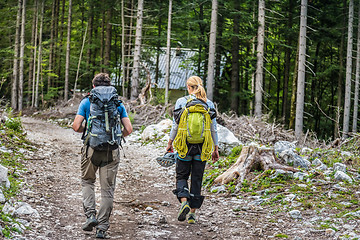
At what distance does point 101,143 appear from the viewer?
176 inches

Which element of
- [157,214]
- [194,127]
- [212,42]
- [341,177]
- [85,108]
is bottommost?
Result: [157,214]

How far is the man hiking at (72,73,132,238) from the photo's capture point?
4.50 meters

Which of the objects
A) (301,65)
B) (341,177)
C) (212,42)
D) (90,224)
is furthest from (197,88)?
(301,65)

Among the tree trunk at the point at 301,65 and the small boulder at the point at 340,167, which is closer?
Result: the small boulder at the point at 340,167

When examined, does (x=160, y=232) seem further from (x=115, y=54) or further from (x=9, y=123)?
(x=115, y=54)

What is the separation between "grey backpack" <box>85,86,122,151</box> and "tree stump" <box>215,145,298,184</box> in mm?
3475

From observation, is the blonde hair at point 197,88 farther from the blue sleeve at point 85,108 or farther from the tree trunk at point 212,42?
the tree trunk at point 212,42

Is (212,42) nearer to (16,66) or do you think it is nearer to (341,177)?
(341,177)

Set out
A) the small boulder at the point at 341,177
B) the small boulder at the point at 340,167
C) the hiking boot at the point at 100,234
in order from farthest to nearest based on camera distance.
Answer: the small boulder at the point at 340,167 < the small boulder at the point at 341,177 < the hiking boot at the point at 100,234

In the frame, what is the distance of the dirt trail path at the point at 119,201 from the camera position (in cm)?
477

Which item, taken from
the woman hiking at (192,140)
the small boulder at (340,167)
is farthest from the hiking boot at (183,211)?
the small boulder at (340,167)

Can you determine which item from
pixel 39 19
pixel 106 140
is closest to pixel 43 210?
pixel 106 140

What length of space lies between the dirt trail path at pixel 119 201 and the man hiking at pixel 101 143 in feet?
0.94

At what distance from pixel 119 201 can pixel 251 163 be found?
2.78 metres
